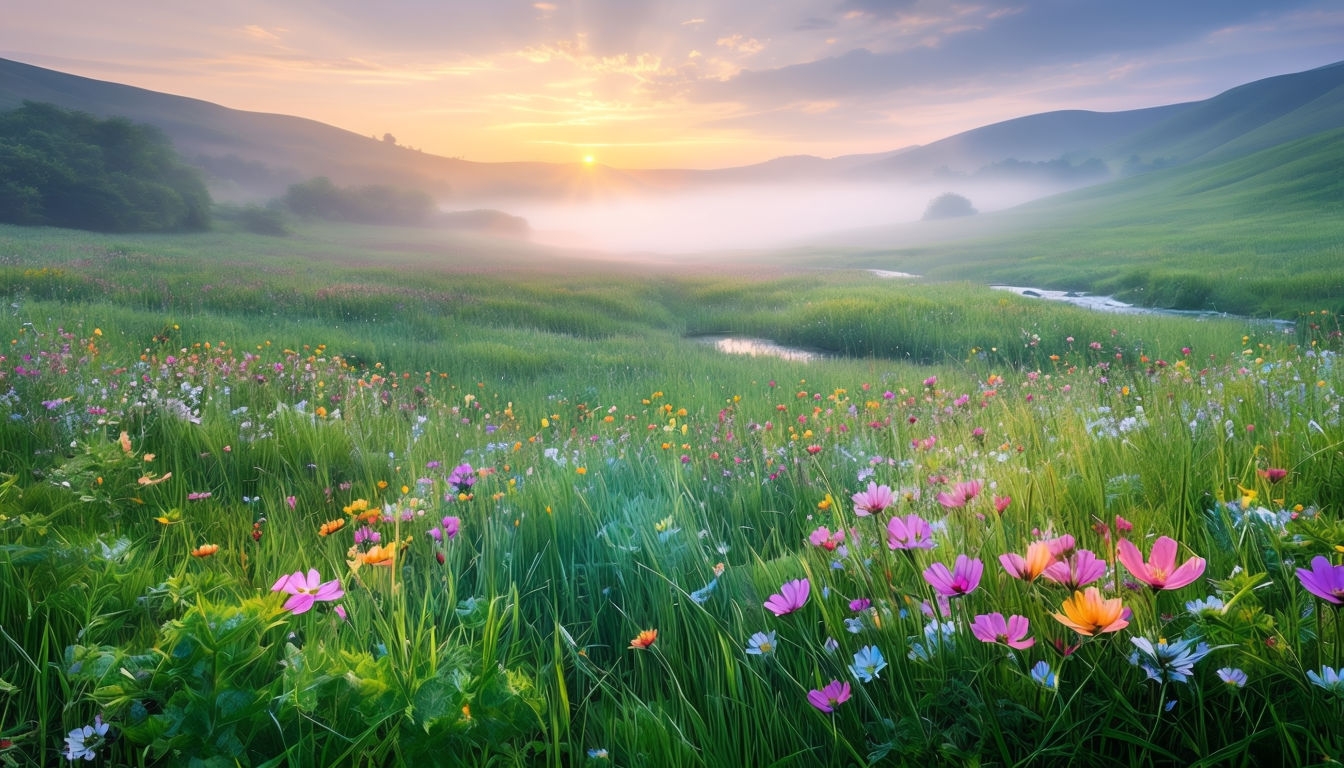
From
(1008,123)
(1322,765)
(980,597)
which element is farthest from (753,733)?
(1008,123)

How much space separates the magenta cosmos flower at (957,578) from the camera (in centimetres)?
109

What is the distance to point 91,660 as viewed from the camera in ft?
4.49

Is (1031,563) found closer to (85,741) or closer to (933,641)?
(933,641)

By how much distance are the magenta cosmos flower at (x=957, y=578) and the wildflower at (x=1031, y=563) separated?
0.05m

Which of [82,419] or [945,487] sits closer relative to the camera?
[945,487]

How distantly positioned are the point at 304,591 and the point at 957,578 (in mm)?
1324

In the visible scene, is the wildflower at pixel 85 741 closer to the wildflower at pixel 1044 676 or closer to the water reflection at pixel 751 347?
the wildflower at pixel 1044 676

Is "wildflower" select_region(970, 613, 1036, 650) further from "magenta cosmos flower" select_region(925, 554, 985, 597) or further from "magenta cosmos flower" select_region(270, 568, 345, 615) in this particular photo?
"magenta cosmos flower" select_region(270, 568, 345, 615)

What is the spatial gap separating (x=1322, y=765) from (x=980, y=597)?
1.98 ft

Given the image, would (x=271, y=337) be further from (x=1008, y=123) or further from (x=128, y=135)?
(x=1008, y=123)

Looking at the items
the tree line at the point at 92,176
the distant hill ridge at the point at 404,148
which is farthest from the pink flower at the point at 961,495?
the distant hill ridge at the point at 404,148

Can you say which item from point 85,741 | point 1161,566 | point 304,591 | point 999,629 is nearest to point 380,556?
point 304,591

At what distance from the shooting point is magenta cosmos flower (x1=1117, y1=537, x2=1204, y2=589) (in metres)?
0.95

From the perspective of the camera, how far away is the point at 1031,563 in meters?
1.09
